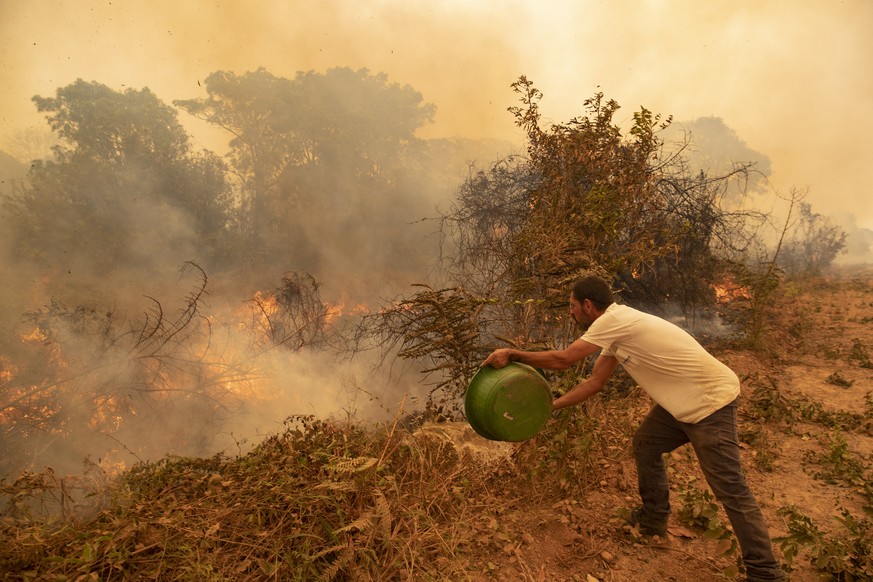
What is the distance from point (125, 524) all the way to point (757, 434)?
19.7 ft

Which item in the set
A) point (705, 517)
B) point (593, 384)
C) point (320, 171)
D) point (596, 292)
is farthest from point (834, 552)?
point (320, 171)

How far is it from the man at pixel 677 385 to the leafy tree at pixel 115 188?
11.2 metres

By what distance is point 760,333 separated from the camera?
27.2ft

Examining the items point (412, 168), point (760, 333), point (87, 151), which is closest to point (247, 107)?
point (87, 151)

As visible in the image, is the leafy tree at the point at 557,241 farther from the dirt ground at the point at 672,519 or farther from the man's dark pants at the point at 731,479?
the man's dark pants at the point at 731,479

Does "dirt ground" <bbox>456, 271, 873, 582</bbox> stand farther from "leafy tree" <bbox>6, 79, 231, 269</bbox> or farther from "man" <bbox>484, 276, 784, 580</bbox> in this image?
"leafy tree" <bbox>6, 79, 231, 269</bbox>

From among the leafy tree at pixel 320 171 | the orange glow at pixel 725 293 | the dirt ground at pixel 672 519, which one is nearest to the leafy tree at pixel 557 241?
the dirt ground at pixel 672 519

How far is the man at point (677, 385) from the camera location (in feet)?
8.07

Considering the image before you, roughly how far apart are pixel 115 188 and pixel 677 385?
13192 mm

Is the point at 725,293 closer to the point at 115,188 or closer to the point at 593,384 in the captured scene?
the point at 593,384

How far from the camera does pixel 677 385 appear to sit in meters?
2.63

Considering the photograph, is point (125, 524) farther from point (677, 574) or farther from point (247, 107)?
point (247, 107)

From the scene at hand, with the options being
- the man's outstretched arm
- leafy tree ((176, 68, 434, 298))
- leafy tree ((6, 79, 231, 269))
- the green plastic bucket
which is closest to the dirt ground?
the green plastic bucket

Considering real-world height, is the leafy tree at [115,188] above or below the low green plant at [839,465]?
above
